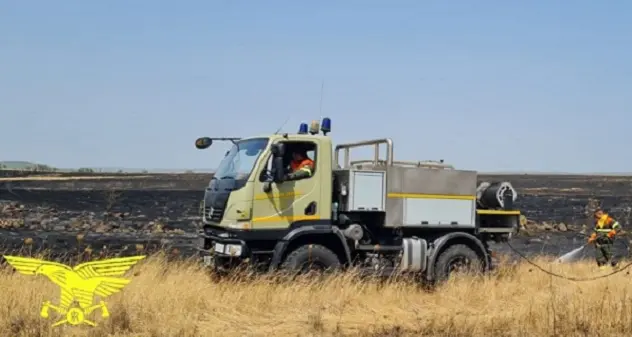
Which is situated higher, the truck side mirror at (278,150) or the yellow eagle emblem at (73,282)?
the truck side mirror at (278,150)

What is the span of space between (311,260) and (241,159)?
6.26 ft

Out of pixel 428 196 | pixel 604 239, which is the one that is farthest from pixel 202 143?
pixel 604 239

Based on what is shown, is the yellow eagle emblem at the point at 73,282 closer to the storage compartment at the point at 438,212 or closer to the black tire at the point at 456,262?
the storage compartment at the point at 438,212

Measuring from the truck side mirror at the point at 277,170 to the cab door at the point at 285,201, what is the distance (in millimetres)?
73

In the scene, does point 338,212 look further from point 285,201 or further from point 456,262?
point 456,262

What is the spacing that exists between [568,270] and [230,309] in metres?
7.81

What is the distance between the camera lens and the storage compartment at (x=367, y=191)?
1120cm

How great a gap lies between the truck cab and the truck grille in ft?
0.05

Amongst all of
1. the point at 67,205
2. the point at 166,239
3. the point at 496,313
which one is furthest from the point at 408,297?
the point at 67,205

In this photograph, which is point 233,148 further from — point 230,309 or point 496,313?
point 496,313

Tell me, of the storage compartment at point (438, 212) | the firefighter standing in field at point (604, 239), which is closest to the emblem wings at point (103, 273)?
the storage compartment at point (438, 212)

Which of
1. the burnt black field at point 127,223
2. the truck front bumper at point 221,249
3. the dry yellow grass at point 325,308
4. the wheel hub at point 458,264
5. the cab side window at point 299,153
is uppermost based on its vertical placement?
the cab side window at point 299,153

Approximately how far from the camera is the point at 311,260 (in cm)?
1067

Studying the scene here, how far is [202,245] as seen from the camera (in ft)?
38.3
